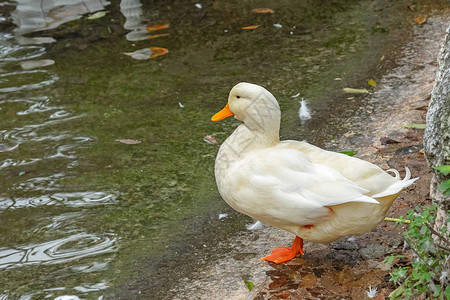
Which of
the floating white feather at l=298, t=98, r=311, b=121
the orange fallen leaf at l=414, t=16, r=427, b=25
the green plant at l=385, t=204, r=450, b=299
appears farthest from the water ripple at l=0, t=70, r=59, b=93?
the green plant at l=385, t=204, r=450, b=299

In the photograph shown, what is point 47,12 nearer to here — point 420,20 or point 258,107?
point 420,20

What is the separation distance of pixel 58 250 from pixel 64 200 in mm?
533

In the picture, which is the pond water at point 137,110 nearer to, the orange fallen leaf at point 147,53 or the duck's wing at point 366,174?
the orange fallen leaf at point 147,53

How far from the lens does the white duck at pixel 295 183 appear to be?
2764 mm

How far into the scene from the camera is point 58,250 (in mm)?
3502

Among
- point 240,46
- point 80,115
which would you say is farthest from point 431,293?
point 240,46

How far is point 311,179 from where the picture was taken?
282 cm

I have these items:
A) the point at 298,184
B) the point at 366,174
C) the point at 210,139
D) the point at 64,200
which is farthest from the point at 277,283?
the point at 210,139

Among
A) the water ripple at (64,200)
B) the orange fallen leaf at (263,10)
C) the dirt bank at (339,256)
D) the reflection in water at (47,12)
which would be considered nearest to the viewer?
the dirt bank at (339,256)

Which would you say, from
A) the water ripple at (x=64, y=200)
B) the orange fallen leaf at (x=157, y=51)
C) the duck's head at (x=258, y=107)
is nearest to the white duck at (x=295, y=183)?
the duck's head at (x=258, y=107)

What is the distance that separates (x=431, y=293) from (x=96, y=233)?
78.8 inches

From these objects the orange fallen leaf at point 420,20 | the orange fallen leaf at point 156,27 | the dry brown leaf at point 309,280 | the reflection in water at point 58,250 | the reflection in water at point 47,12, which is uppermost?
the reflection in water at point 47,12

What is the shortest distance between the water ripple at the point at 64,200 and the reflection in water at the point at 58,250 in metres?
0.36

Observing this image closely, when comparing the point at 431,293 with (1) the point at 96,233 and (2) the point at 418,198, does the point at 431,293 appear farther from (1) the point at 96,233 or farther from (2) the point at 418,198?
(1) the point at 96,233
